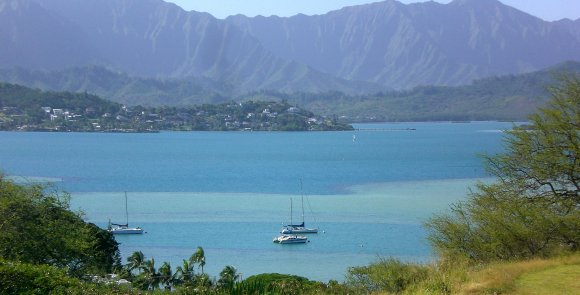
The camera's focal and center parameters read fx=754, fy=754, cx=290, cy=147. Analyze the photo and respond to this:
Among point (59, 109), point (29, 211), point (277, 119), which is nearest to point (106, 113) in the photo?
point (59, 109)

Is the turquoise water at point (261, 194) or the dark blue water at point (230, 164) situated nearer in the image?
the turquoise water at point (261, 194)

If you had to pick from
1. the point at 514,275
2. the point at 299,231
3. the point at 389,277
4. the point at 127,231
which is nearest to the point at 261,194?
the point at 299,231

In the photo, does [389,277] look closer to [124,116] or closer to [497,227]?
[497,227]

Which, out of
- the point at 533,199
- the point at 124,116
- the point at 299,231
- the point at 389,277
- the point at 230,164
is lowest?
the point at 230,164

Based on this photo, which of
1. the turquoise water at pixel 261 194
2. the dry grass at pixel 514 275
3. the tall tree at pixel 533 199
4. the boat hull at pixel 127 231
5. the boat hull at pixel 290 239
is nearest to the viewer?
the dry grass at pixel 514 275

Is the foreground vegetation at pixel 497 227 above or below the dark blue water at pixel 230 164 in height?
above

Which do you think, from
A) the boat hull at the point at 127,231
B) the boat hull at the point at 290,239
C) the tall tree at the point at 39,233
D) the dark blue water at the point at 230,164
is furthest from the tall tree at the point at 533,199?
the dark blue water at the point at 230,164

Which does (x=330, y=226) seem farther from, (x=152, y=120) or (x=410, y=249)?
(x=152, y=120)

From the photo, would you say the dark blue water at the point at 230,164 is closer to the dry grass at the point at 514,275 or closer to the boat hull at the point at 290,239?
the boat hull at the point at 290,239

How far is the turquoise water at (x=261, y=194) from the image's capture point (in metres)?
34.7

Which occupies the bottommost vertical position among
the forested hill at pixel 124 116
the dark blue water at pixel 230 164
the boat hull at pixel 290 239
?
the dark blue water at pixel 230 164

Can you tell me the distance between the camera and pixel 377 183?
6262 centimetres

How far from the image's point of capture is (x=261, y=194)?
56.3 metres

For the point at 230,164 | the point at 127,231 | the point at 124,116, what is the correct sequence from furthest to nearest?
the point at 124,116 < the point at 230,164 < the point at 127,231
